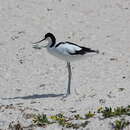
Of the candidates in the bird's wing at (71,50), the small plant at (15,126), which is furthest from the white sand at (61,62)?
the bird's wing at (71,50)

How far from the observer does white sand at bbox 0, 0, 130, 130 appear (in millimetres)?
11781

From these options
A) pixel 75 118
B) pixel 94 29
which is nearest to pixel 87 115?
pixel 75 118

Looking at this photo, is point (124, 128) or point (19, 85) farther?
point (19, 85)

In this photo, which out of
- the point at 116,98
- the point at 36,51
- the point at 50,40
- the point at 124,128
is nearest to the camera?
the point at 124,128

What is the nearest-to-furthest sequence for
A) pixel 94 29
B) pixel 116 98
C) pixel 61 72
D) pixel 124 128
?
pixel 124 128 → pixel 116 98 → pixel 61 72 → pixel 94 29

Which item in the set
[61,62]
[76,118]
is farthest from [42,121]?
[61,62]

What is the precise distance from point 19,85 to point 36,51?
2460 mm

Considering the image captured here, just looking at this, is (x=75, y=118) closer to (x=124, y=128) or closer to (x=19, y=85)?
(x=124, y=128)

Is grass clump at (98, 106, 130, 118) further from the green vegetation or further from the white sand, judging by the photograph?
the white sand

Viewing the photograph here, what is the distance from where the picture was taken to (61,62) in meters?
15.3

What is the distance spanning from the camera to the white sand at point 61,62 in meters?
11.8

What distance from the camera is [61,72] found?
47.9ft

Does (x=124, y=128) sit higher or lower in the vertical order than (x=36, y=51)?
lower

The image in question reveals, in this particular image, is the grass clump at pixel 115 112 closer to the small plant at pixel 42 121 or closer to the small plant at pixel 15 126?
the small plant at pixel 42 121
